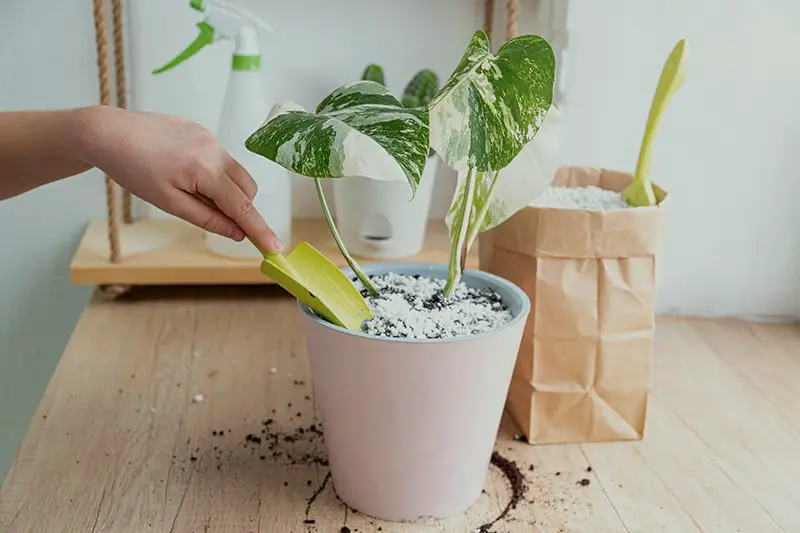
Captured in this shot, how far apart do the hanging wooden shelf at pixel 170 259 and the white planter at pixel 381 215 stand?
0.06 feet

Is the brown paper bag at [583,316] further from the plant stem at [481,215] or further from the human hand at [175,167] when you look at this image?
the human hand at [175,167]

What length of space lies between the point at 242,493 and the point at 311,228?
54 centimetres

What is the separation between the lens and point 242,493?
73 centimetres

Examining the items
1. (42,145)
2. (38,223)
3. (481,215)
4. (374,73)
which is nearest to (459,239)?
(481,215)

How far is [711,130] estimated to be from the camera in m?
1.10

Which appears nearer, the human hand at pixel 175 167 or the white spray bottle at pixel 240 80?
the human hand at pixel 175 167

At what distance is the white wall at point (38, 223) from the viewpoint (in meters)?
1.13

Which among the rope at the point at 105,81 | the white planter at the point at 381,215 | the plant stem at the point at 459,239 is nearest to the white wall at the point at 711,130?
the white planter at the point at 381,215

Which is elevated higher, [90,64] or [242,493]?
[90,64]

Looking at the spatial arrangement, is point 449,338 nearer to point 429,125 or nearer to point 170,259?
point 429,125

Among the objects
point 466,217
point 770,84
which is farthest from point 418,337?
point 770,84

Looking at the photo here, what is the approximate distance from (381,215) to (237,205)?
0.47 m

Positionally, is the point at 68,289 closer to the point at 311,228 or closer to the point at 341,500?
the point at 311,228

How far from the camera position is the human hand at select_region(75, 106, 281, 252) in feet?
2.03
